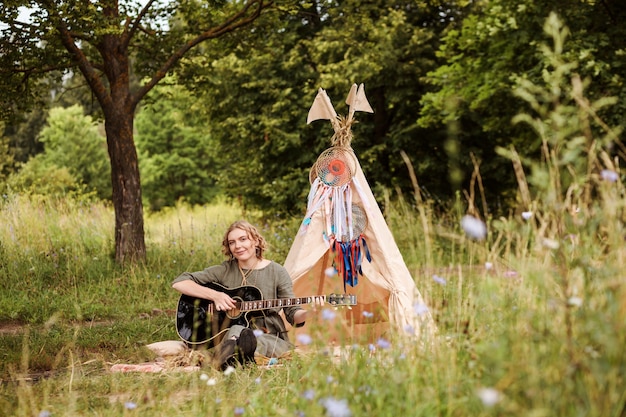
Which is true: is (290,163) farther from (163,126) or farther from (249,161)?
(163,126)

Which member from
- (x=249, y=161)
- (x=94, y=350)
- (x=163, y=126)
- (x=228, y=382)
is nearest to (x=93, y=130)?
(x=163, y=126)

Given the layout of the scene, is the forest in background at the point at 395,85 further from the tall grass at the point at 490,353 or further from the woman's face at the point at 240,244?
the tall grass at the point at 490,353

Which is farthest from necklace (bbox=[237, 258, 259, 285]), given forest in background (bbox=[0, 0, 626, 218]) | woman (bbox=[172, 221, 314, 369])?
forest in background (bbox=[0, 0, 626, 218])

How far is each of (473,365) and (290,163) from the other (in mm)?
12446

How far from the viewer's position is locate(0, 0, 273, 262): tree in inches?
307

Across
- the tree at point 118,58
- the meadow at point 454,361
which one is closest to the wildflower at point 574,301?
the meadow at point 454,361

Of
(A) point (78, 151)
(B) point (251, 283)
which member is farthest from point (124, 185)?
(A) point (78, 151)

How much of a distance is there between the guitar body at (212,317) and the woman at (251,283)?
0.04m

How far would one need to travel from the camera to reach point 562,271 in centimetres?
252

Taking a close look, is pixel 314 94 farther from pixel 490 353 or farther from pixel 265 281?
pixel 490 353

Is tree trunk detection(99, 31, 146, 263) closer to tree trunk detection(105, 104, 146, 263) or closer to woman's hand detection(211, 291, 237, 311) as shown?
tree trunk detection(105, 104, 146, 263)

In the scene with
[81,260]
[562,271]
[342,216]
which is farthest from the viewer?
[81,260]

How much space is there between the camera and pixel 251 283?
17.3 ft

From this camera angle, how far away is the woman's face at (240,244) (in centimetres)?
524
